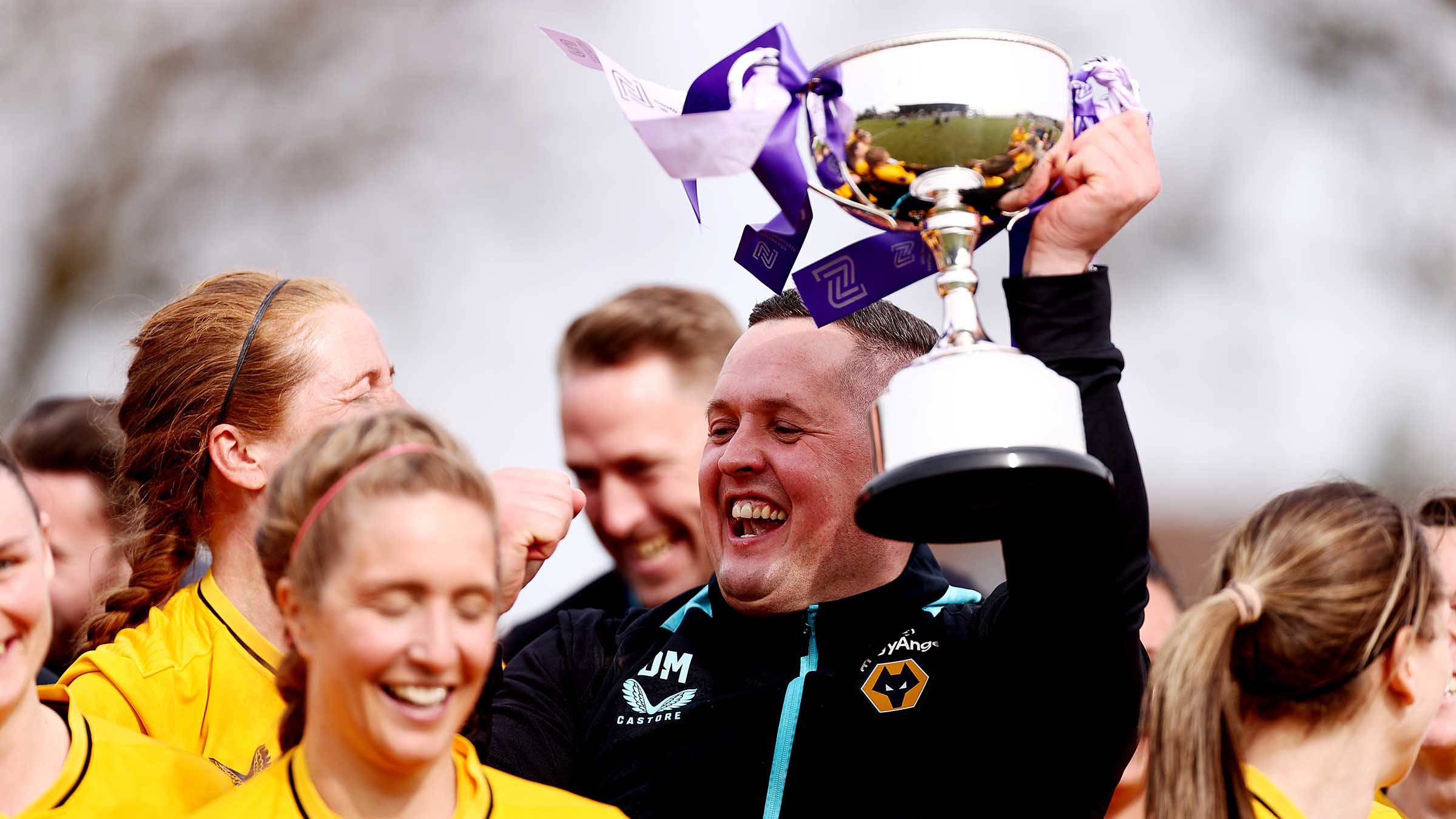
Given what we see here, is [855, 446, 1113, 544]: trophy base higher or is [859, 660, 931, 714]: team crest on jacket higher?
[855, 446, 1113, 544]: trophy base

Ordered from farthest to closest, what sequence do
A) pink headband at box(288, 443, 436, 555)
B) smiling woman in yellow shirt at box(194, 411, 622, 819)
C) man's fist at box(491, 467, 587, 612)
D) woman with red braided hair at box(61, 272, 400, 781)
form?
woman with red braided hair at box(61, 272, 400, 781) < man's fist at box(491, 467, 587, 612) < pink headband at box(288, 443, 436, 555) < smiling woman in yellow shirt at box(194, 411, 622, 819)

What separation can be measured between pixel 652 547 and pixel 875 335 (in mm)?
1902

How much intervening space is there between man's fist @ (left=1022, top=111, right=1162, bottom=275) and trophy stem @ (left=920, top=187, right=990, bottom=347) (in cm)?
19

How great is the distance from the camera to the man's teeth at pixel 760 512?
3859 mm

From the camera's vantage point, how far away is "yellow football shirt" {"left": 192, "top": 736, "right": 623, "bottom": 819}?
2.65 meters

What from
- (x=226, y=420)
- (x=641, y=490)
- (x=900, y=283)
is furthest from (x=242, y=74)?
(x=900, y=283)

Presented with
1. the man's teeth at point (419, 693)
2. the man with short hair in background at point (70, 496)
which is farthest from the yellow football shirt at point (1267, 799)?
the man with short hair in background at point (70, 496)

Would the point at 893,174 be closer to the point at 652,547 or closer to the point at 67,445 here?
the point at 652,547

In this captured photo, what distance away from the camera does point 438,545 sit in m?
2.55

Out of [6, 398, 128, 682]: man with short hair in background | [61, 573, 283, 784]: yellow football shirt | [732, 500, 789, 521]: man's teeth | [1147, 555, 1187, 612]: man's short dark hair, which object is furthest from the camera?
[6, 398, 128, 682]: man with short hair in background

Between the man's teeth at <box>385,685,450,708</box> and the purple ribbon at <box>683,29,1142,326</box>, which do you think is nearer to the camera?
the man's teeth at <box>385,685,450,708</box>

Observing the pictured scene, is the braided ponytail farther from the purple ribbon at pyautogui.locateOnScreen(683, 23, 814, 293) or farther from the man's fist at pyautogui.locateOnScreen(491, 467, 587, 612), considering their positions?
the purple ribbon at pyautogui.locateOnScreen(683, 23, 814, 293)

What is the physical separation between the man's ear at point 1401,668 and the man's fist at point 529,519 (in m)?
1.59

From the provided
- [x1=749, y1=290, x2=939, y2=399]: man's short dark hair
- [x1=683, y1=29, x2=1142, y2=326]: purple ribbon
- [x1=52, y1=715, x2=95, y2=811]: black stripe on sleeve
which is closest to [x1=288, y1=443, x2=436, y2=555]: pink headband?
[x1=52, y1=715, x2=95, y2=811]: black stripe on sleeve
